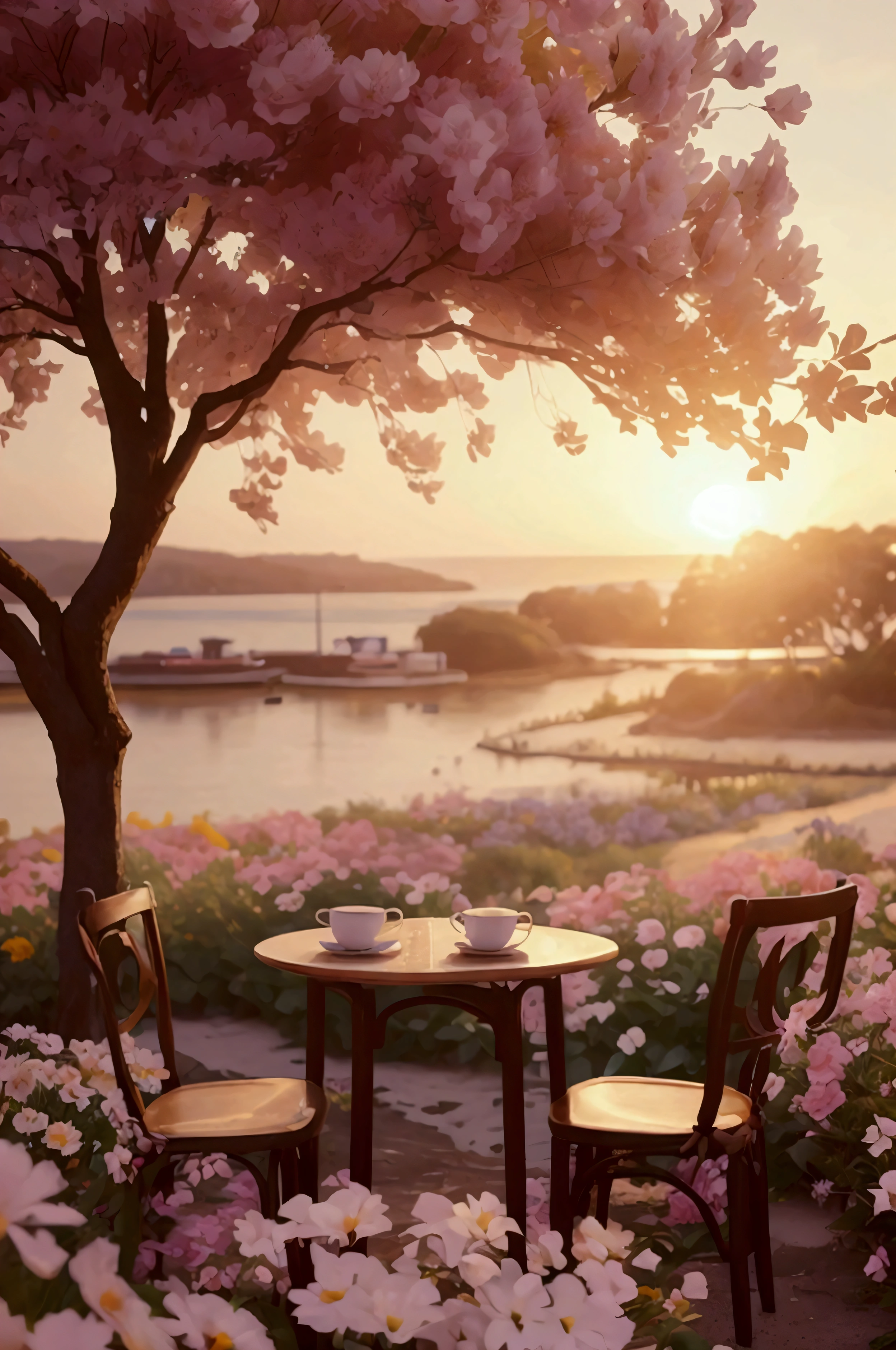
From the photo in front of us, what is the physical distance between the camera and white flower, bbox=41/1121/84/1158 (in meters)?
2.25

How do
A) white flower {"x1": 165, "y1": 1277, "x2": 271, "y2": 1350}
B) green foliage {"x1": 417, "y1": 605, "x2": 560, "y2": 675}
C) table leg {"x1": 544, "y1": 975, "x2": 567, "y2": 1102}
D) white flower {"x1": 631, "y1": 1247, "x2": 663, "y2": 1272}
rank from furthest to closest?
green foliage {"x1": 417, "y1": 605, "x2": 560, "y2": 675} < table leg {"x1": 544, "y1": 975, "x2": 567, "y2": 1102} < white flower {"x1": 631, "y1": 1247, "x2": 663, "y2": 1272} < white flower {"x1": 165, "y1": 1277, "x2": 271, "y2": 1350}

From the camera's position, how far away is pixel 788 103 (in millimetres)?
2766

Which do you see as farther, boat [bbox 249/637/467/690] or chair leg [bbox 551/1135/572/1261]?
boat [bbox 249/637/467/690]

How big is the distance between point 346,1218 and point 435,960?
174cm

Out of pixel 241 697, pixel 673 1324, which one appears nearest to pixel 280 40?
pixel 673 1324

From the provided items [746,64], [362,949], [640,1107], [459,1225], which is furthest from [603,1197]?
[746,64]

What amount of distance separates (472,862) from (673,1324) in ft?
12.8

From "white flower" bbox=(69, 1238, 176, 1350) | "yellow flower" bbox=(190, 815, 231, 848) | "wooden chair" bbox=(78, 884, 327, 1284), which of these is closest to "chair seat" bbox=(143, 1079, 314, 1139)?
"wooden chair" bbox=(78, 884, 327, 1284)

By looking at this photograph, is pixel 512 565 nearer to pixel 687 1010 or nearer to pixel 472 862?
pixel 472 862

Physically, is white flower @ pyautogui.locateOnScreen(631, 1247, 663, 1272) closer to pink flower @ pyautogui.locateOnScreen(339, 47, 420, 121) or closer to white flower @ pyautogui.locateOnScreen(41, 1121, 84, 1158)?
white flower @ pyautogui.locateOnScreen(41, 1121, 84, 1158)

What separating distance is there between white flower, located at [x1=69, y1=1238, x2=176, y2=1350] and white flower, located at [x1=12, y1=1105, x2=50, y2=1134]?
1.82 metres

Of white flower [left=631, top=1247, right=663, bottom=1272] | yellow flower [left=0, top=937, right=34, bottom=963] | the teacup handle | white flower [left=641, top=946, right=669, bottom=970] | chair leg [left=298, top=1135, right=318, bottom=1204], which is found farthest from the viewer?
yellow flower [left=0, top=937, right=34, bottom=963]

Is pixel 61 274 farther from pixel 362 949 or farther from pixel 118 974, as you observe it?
pixel 362 949

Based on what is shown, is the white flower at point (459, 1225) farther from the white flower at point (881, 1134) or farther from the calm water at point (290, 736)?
the calm water at point (290, 736)
